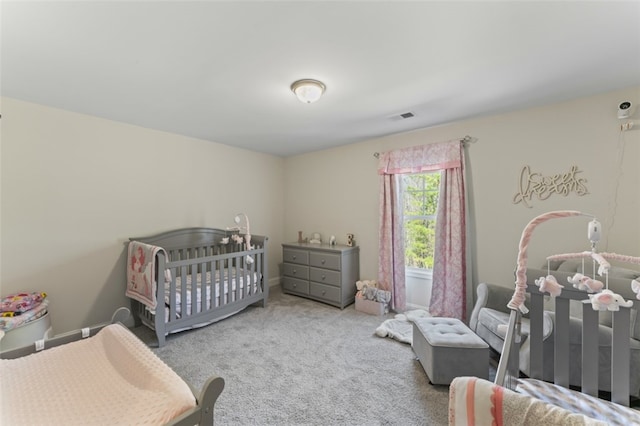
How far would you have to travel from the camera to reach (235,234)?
3562 millimetres

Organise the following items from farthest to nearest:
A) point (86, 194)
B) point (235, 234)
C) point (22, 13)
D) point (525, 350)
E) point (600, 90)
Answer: point (235, 234), point (86, 194), point (600, 90), point (525, 350), point (22, 13)

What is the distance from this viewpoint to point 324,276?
3471 mm

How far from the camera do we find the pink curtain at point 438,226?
2.82m

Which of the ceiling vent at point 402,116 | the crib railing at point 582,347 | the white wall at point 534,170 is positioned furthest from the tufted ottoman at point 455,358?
the ceiling vent at point 402,116

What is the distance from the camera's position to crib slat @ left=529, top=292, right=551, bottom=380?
1348mm

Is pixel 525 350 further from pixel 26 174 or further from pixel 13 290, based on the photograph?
pixel 26 174

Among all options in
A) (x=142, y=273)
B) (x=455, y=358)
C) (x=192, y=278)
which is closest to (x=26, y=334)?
(x=142, y=273)

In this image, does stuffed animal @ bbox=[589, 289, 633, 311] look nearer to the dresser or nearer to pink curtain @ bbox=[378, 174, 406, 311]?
pink curtain @ bbox=[378, 174, 406, 311]

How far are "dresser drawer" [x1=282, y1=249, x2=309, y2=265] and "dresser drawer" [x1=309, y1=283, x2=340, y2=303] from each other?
1.17 feet

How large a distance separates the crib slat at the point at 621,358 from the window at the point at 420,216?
2.02 m

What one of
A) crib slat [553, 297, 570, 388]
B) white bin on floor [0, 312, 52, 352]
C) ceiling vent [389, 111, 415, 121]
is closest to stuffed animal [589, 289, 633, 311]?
crib slat [553, 297, 570, 388]

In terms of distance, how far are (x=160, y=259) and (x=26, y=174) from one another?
1383 mm

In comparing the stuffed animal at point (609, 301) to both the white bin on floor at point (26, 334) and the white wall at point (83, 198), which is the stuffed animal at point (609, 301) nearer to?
the white bin on floor at point (26, 334)

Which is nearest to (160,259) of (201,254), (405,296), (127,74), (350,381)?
(201,254)
